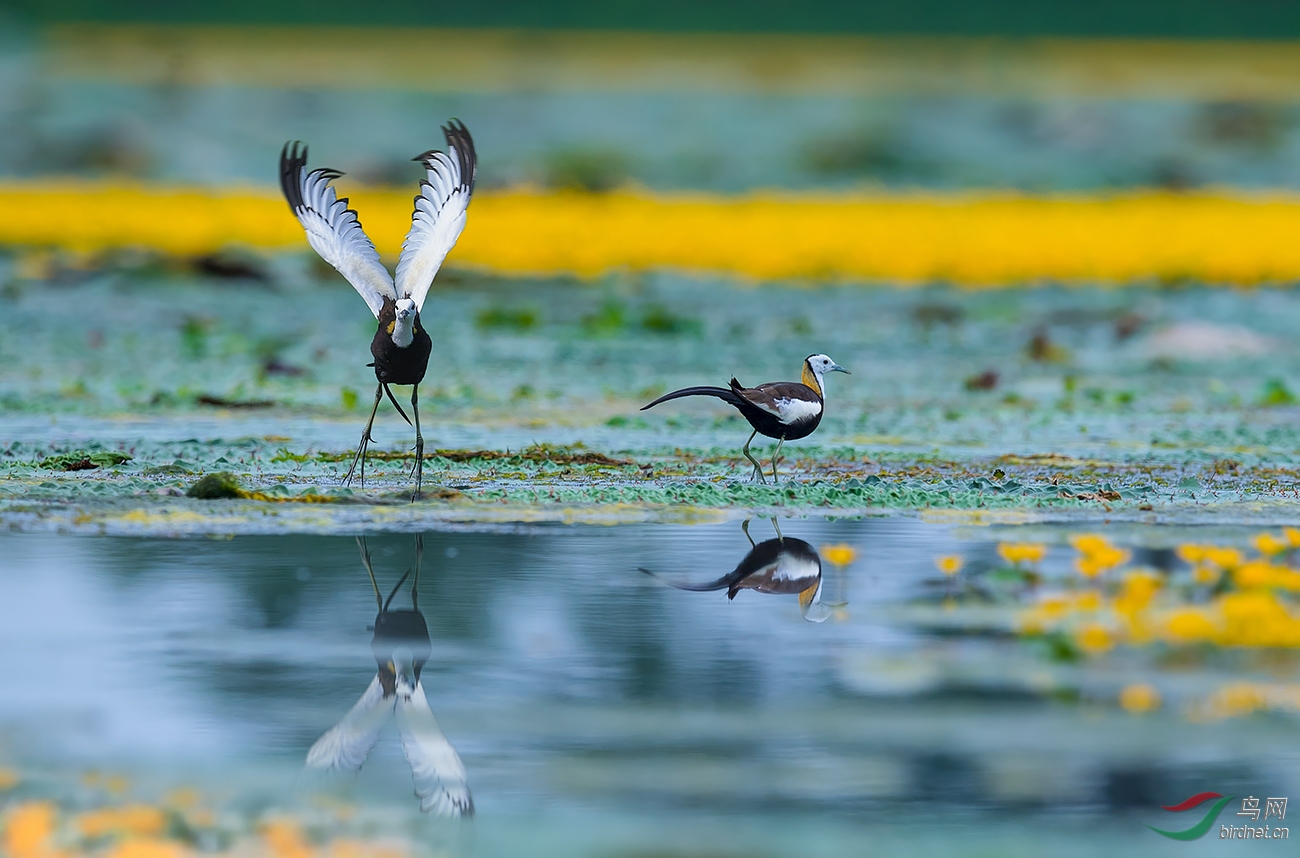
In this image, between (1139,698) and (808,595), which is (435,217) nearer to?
(808,595)

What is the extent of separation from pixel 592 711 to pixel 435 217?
4.08 m

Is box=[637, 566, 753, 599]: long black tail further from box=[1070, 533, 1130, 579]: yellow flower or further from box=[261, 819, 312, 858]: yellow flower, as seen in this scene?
box=[261, 819, 312, 858]: yellow flower

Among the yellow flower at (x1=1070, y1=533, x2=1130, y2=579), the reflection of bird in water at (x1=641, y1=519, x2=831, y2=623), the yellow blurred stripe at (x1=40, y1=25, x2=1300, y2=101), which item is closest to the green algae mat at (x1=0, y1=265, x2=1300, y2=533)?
the reflection of bird in water at (x1=641, y1=519, x2=831, y2=623)

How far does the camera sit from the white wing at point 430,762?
14.1ft

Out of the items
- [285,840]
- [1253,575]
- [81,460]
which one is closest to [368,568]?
[285,840]

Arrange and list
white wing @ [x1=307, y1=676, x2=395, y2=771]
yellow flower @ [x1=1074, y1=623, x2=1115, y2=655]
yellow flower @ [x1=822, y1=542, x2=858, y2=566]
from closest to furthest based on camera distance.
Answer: white wing @ [x1=307, y1=676, x2=395, y2=771], yellow flower @ [x1=1074, y1=623, x2=1115, y2=655], yellow flower @ [x1=822, y1=542, x2=858, y2=566]

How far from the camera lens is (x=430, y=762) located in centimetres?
457

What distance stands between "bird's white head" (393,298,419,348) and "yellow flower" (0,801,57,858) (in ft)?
14.1

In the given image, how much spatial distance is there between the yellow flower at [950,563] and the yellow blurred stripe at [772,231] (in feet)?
43.8

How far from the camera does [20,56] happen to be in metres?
31.4

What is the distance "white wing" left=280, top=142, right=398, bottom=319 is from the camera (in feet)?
28.2

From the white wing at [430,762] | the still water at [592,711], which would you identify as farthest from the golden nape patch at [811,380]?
the white wing at [430,762]

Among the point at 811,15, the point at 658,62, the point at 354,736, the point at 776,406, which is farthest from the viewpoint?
the point at 811,15

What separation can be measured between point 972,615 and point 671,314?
11515 millimetres
